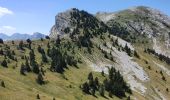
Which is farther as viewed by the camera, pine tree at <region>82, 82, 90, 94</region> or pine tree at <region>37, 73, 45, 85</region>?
pine tree at <region>82, 82, 90, 94</region>

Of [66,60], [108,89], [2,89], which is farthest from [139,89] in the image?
[2,89]

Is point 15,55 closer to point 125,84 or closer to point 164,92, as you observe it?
point 125,84

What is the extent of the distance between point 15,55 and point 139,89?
66.9 metres

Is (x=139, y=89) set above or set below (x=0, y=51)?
below

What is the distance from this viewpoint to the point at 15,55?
16638cm

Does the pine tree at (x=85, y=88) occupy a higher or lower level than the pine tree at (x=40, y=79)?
lower

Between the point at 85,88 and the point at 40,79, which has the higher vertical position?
the point at 40,79

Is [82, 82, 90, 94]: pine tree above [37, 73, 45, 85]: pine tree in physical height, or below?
below

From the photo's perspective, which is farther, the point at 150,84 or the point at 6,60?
the point at 150,84

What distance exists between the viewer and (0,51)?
162000 mm

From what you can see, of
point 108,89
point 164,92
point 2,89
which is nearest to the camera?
point 2,89

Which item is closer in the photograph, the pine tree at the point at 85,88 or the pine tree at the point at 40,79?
the pine tree at the point at 40,79

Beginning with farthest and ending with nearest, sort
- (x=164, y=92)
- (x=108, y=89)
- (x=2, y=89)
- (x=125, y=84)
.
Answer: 1. (x=164, y=92)
2. (x=125, y=84)
3. (x=108, y=89)
4. (x=2, y=89)

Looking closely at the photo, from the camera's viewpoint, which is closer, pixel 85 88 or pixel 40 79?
pixel 40 79
